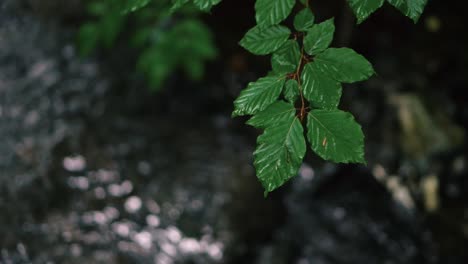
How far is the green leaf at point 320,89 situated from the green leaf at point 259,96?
0.06 metres

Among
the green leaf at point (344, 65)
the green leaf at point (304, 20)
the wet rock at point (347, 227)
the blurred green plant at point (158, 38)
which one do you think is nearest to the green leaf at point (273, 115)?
the green leaf at point (344, 65)

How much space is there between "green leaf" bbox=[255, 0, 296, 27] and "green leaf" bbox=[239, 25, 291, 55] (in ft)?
0.10

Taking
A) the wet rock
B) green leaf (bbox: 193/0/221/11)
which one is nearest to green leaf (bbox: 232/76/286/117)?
green leaf (bbox: 193/0/221/11)

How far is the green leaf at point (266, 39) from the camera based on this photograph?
1082mm

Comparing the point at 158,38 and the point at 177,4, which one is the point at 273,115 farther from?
the point at 158,38

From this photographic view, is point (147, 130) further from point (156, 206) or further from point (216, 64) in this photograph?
point (216, 64)

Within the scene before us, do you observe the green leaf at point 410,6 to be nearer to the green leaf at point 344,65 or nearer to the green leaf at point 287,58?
the green leaf at point 344,65

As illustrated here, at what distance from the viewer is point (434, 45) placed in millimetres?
3668

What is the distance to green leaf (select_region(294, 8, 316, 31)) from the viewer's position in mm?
1110

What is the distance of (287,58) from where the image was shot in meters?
1.07

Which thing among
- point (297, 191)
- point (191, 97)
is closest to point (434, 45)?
point (297, 191)

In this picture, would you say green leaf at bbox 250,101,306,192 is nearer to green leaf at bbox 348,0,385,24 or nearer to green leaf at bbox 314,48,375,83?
green leaf at bbox 314,48,375,83

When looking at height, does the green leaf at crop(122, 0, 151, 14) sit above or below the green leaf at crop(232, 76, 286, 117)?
above

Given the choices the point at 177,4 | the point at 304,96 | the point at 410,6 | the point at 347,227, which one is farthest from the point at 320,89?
the point at 347,227
